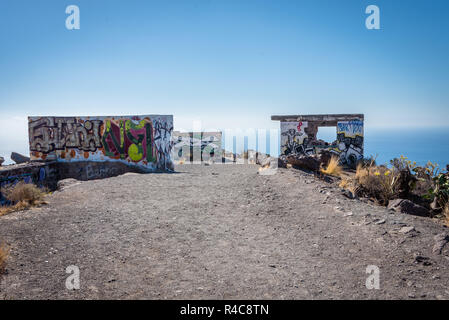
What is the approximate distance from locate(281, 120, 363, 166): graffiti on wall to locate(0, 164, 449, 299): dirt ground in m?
11.5

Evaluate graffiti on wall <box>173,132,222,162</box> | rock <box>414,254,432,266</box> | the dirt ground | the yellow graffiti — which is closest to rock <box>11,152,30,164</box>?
the yellow graffiti

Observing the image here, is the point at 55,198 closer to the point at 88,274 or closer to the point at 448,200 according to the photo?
the point at 88,274

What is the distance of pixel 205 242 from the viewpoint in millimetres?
5445

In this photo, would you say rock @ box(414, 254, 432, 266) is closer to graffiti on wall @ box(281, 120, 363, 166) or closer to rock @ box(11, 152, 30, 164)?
graffiti on wall @ box(281, 120, 363, 166)

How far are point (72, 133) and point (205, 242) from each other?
1363 cm

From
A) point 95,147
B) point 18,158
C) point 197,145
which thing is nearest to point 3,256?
point 95,147

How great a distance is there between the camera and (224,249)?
202 inches

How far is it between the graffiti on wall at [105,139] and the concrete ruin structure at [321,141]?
7.99 m

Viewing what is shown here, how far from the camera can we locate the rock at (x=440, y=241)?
14.5 feet

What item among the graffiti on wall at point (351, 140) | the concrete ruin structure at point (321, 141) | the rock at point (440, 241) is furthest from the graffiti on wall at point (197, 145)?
the rock at point (440, 241)

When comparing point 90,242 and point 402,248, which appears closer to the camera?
point 402,248

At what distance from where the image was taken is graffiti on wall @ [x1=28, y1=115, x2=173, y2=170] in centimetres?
1513
